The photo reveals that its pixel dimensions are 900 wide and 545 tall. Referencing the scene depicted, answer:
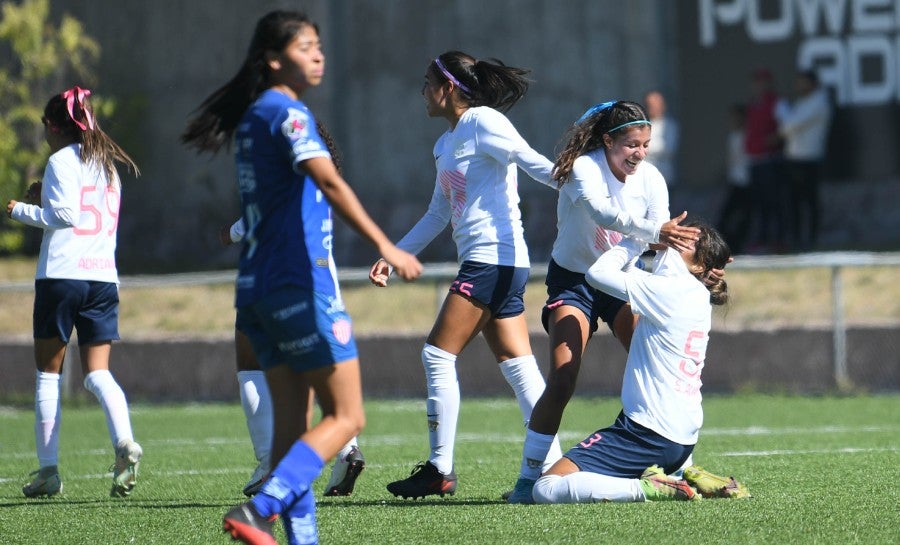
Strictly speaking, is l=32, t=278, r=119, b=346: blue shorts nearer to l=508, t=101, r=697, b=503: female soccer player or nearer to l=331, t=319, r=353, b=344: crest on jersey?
l=508, t=101, r=697, b=503: female soccer player

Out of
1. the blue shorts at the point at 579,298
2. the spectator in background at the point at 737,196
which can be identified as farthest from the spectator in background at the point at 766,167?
the blue shorts at the point at 579,298

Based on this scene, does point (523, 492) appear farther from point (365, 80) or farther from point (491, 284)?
point (365, 80)

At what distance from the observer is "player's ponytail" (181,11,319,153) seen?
528cm

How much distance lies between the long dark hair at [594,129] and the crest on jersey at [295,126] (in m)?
1.92

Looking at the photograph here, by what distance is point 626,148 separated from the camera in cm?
683

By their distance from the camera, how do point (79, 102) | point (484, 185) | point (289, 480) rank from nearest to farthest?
point (289, 480) → point (484, 185) → point (79, 102)

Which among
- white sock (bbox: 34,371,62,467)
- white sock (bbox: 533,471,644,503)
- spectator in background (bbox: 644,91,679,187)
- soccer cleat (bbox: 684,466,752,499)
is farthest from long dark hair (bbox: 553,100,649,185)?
spectator in background (bbox: 644,91,679,187)

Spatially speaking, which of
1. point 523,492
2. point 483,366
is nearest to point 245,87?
point 523,492

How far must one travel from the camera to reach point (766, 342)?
511 inches

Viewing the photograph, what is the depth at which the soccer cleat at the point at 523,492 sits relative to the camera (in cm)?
671

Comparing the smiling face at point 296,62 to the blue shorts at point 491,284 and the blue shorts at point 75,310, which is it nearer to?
the blue shorts at point 491,284

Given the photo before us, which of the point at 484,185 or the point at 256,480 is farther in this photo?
the point at 256,480


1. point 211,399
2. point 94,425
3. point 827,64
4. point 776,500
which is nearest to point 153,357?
point 211,399

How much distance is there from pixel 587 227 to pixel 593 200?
0.30 metres
